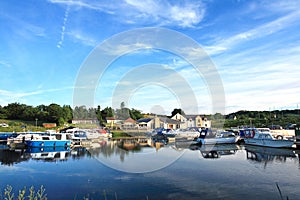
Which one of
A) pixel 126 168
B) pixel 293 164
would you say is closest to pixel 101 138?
pixel 126 168

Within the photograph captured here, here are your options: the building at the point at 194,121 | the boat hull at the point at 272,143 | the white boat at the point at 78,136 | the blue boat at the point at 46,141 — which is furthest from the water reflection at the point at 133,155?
the building at the point at 194,121

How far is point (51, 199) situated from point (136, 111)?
200 ft

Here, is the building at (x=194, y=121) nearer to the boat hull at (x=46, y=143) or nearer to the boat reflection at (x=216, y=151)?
the boat reflection at (x=216, y=151)

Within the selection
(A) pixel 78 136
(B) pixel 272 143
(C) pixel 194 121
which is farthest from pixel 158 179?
(C) pixel 194 121

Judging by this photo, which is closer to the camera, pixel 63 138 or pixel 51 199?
pixel 51 199

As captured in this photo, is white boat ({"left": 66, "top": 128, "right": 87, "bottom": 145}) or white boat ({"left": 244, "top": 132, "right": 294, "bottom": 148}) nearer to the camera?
white boat ({"left": 244, "top": 132, "right": 294, "bottom": 148})

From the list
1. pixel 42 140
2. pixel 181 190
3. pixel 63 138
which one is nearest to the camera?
pixel 181 190

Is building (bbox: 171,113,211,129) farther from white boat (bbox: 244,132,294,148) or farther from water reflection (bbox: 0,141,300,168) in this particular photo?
white boat (bbox: 244,132,294,148)

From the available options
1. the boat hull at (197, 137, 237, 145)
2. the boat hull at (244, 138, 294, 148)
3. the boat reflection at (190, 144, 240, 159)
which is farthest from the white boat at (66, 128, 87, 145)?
Answer: the boat hull at (244, 138, 294, 148)

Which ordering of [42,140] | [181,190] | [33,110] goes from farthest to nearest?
[33,110]
[42,140]
[181,190]

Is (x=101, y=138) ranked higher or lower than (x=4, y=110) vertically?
lower

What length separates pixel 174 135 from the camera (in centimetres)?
4044

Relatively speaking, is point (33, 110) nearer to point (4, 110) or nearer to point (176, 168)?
point (4, 110)

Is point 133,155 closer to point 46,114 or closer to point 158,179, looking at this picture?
point 158,179
